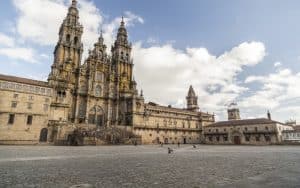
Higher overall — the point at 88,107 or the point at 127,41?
the point at 127,41

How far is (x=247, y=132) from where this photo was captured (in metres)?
65.9

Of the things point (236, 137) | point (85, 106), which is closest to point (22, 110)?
point (85, 106)

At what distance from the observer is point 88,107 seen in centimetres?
5825

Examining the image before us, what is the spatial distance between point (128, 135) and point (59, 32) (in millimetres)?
40281

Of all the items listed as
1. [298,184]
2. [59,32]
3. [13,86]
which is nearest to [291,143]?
[298,184]

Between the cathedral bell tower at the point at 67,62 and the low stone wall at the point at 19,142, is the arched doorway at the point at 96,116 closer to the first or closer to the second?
the cathedral bell tower at the point at 67,62

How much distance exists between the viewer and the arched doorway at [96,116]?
60.2 meters

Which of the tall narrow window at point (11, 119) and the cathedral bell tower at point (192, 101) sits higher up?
the cathedral bell tower at point (192, 101)

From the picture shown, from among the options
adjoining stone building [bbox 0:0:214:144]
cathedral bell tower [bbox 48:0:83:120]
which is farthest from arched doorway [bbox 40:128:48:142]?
cathedral bell tower [bbox 48:0:83:120]

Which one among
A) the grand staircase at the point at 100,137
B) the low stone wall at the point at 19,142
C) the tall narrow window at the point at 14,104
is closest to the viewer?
the low stone wall at the point at 19,142

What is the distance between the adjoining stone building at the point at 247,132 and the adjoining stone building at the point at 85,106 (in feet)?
24.6

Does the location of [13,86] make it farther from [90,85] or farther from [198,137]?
[198,137]

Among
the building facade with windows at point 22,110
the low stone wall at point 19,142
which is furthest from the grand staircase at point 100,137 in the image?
the building facade with windows at point 22,110

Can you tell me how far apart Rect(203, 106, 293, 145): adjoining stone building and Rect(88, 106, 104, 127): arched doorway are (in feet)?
138
